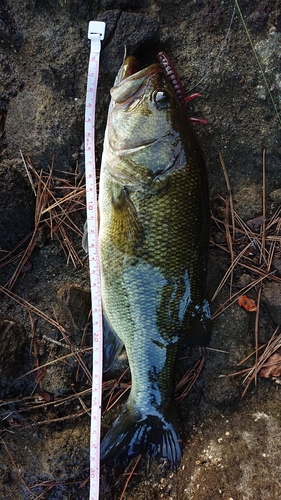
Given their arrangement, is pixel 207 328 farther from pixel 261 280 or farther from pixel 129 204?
→ pixel 129 204

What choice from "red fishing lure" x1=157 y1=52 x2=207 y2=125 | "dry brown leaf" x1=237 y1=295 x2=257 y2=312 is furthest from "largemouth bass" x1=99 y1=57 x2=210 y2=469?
"dry brown leaf" x1=237 y1=295 x2=257 y2=312

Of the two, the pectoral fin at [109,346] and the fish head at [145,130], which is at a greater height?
the fish head at [145,130]

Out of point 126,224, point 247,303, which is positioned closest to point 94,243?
point 126,224

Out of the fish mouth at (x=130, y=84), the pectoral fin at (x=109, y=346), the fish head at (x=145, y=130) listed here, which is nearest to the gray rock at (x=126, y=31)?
the fish mouth at (x=130, y=84)

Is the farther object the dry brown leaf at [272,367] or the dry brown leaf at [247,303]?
the dry brown leaf at [247,303]

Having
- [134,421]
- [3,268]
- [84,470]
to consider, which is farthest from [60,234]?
[84,470]

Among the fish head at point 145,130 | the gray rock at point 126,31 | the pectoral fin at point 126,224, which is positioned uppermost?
the gray rock at point 126,31

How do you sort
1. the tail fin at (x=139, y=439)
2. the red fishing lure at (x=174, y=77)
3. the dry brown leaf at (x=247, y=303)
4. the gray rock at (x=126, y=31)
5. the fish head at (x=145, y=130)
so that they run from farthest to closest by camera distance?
1. the dry brown leaf at (x=247, y=303)
2. the gray rock at (x=126, y=31)
3. the red fishing lure at (x=174, y=77)
4. the tail fin at (x=139, y=439)
5. the fish head at (x=145, y=130)

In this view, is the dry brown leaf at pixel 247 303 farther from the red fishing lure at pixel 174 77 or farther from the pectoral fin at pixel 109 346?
the red fishing lure at pixel 174 77
